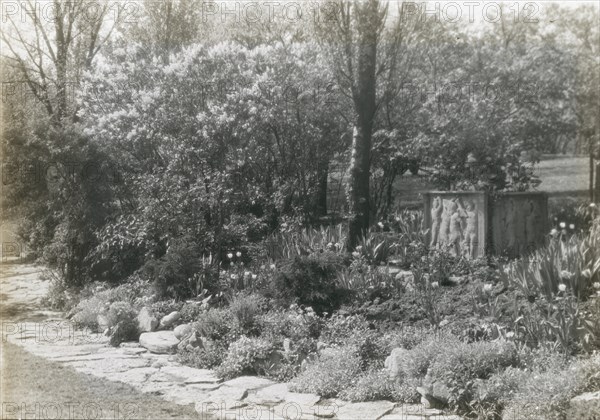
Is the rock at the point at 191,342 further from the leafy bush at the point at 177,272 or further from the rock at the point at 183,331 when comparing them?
the leafy bush at the point at 177,272

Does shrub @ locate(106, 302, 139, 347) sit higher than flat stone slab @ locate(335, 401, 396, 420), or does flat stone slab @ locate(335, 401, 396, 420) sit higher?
shrub @ locate(106, 302, 139, 347)

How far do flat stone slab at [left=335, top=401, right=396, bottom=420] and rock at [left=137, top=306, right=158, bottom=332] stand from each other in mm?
3714

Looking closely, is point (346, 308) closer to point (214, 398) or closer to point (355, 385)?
point (355, 385)

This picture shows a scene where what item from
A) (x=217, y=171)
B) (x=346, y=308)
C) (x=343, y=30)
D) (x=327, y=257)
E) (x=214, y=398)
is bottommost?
(x=214, y=398)

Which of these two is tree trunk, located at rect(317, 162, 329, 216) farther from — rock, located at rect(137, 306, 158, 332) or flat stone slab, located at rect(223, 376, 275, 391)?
flat stone slab, located at rect(223, 376, 275, 391)

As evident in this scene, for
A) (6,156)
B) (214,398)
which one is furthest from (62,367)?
(6,156)

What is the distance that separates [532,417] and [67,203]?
8932mm

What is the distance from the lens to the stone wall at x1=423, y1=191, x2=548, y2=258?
9039 millimetres

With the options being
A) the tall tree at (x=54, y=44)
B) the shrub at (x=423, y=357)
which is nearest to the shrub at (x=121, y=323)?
the shrub at (x=423, y=357)

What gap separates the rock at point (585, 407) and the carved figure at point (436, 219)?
4703 mm

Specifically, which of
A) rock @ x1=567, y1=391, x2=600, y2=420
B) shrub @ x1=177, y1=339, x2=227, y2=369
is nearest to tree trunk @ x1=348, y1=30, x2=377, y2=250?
shrub @ x1=177, y1=339, x2=227, y2=369

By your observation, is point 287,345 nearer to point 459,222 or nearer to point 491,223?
point 459,222

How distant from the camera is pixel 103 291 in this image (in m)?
10.4

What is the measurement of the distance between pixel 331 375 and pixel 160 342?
106 inches
